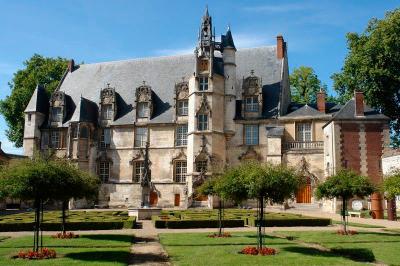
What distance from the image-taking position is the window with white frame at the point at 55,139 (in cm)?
4625

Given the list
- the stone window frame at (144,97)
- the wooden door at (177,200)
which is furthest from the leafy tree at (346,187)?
the stone window frame at (144,97)

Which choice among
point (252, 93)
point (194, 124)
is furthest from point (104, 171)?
point (252, 93)

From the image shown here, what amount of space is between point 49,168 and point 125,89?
32725mm

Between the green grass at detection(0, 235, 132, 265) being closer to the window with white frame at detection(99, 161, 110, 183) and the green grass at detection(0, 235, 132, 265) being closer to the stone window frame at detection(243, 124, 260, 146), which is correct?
the stone window frame at detection(243, 124, 260, 146)

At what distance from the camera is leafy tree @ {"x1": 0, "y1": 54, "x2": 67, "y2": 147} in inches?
2042

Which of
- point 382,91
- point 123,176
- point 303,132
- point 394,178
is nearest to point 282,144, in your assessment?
point 303,132

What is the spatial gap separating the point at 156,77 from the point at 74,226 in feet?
86.8

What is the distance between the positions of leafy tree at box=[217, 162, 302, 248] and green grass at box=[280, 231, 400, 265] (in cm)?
275

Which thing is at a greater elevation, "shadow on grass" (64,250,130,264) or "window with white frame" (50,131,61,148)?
"window with white frame" (50,131,61,148)

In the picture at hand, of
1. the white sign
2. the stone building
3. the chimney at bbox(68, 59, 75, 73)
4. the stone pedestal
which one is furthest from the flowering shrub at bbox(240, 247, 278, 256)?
the chimney at bbox(68, 59, 75, 73)

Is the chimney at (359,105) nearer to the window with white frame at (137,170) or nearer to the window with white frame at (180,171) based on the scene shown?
the window with white frame at (180,171)

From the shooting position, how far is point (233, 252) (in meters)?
14.7

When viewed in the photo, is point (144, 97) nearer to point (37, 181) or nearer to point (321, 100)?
point (321, 100)

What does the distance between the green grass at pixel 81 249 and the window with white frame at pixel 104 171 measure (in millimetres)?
24984
